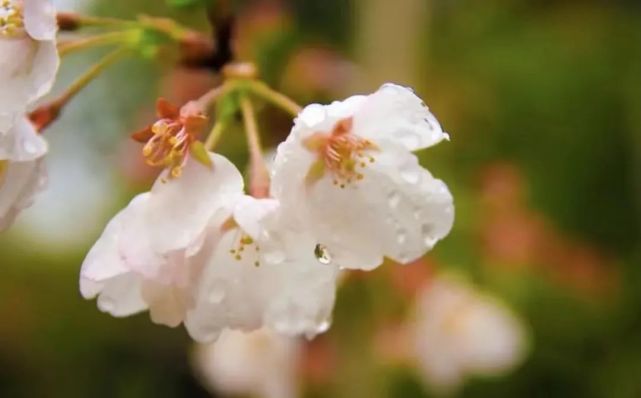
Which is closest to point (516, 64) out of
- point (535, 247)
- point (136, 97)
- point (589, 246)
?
point (589, 246)

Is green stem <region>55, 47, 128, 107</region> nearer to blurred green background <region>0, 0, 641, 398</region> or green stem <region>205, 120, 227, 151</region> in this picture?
green stem <region>205, 120, 227, 151</region>

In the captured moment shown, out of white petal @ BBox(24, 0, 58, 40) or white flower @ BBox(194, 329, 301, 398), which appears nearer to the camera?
white petal @ BBox(24, 0, 58, 40)

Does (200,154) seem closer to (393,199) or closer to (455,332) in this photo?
(393,199)

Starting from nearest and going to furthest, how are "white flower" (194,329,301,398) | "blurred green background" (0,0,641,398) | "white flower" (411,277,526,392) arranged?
"white flower" (194,329,301,398)
"white flower" (411,277,526,392)
"blurred green background" (0,0,641,398)

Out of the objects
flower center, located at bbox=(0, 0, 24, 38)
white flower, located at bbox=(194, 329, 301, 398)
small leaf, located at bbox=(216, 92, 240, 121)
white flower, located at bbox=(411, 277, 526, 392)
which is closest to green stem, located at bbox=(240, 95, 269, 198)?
small leaf, located at bbox=(216, 92, 240, 121)

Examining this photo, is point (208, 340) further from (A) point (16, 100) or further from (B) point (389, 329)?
(B) point (389, 329)

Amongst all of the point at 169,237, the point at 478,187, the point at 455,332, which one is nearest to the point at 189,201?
the point at 169,237
